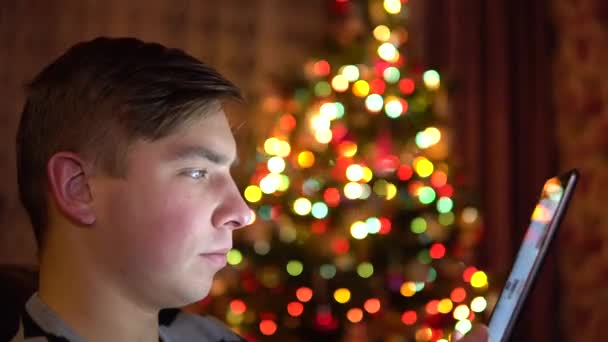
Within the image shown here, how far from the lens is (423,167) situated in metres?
2.72

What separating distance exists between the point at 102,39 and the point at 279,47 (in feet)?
9.85

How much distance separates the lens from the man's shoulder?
101cm

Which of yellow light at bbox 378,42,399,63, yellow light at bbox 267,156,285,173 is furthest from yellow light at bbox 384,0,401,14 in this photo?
yellow light at bbox 267,156,285,173

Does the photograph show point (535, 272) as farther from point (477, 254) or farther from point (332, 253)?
point (477, 254)

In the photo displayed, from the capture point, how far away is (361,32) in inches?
111

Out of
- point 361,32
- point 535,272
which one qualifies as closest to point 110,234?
point 535,272

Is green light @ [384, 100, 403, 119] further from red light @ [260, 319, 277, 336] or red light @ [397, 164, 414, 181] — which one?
red light @ [260, 319, 277, 336]

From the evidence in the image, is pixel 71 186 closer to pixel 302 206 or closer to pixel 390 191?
pixel 302 206

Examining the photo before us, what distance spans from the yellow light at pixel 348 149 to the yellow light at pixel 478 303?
2.24 ft

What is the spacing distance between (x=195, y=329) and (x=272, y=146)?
1718 mm

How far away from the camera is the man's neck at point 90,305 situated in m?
0.81

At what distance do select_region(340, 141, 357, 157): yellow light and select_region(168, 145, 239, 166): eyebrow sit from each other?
6.12ft

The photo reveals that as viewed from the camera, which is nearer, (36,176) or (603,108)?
(36,176)

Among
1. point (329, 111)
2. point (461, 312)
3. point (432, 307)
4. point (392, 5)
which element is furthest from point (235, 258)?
point (392, 5)
